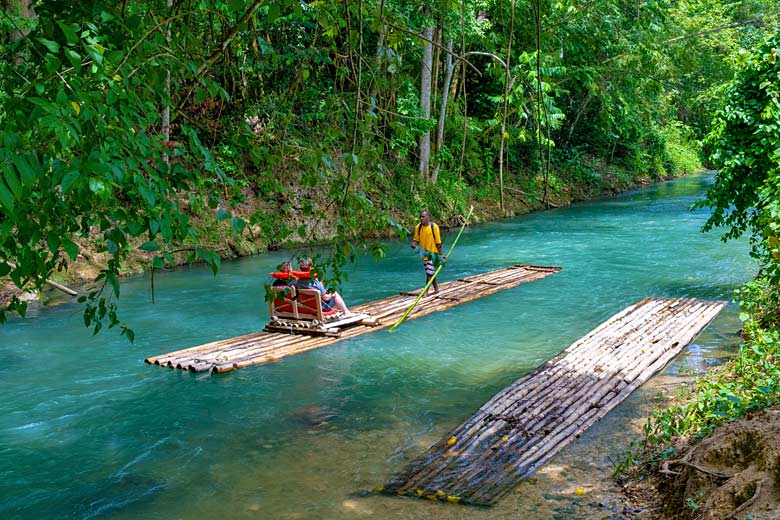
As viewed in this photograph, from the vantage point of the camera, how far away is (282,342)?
10.9m

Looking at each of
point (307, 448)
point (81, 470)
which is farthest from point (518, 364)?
point (81, 470)

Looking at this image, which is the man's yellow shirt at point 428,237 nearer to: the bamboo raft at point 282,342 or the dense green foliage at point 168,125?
the bamboo raft at point 282,342

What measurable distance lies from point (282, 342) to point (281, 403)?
178 cm

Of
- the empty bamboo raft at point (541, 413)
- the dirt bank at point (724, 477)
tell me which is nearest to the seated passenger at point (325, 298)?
the empty bamboo raft at point (541, 413)

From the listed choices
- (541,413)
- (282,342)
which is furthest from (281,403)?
(541,413)

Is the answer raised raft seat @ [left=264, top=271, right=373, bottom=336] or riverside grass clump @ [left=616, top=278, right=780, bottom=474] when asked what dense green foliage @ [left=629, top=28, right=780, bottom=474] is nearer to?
riverside grass clump @ [left=616, top=278, right=780, bottom=474]

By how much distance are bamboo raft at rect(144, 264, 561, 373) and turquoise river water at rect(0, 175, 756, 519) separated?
0.60 ft

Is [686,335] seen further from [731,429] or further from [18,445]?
[18,445]

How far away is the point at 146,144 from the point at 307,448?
15.5ft

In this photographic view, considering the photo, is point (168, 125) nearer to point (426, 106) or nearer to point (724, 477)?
point (724, 477)

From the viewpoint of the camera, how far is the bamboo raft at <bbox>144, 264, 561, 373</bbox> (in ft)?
33.0

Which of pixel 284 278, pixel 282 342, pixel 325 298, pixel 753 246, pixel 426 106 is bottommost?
pixel 282 342

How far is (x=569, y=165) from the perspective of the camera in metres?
34.7

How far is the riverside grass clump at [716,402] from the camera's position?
623 centimetres
